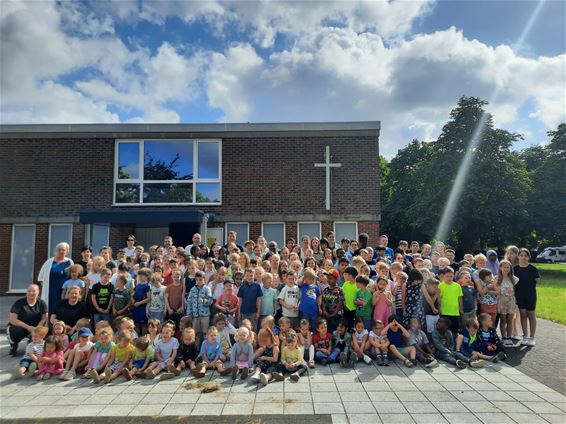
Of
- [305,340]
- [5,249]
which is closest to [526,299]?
[305,340]

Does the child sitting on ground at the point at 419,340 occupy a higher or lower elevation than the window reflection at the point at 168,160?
lower

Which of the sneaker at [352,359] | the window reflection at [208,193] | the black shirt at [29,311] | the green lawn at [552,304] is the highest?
the window reflection at [208,193]

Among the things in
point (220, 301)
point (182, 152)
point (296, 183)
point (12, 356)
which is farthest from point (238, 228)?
point (12, 356)

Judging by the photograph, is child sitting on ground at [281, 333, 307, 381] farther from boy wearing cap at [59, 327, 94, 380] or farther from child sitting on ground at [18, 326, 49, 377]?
child sitting on ground at [18, 326, 49, 377]

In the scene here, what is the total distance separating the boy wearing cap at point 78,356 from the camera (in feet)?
18.1

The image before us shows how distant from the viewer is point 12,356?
652 centimetres

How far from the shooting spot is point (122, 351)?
5.70m

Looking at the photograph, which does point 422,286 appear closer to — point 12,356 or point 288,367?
point 288,367

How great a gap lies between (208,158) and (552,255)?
50538mm

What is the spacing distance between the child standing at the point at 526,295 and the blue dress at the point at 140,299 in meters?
7.06

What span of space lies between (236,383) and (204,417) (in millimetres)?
1015

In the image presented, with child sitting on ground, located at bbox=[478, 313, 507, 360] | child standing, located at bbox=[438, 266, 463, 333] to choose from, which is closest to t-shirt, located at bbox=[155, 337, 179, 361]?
child standing, located at bbox=[438, 266, 463, 333]

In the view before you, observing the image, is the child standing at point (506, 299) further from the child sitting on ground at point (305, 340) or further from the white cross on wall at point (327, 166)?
the white cross on wall at point (327, 166)

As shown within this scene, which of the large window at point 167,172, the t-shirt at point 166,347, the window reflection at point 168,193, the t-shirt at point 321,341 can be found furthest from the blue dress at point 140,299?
the window reflection at point 168,193
